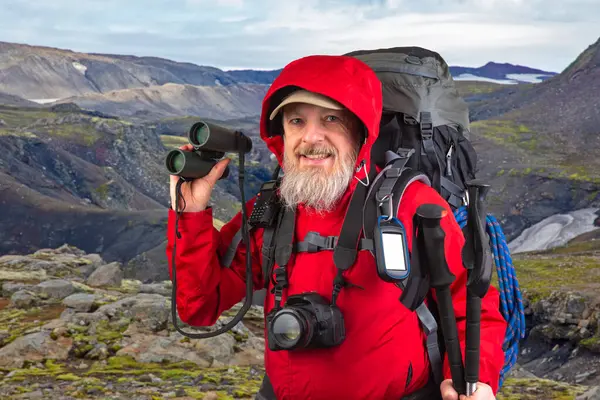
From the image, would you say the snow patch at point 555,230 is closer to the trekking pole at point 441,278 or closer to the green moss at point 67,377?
the green moss at point 67,377

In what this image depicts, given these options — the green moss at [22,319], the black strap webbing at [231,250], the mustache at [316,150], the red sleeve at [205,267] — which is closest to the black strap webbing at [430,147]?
the mustache at [316,150]

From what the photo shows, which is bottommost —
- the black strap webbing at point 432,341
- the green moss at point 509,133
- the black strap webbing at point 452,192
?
the black strap webbing at point 432,341

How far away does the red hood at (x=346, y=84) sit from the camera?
4758 mm

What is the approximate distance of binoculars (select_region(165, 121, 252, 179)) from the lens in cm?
504

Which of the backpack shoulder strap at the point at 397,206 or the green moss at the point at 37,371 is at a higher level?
the backpack shoulder strap at the point at 397,206

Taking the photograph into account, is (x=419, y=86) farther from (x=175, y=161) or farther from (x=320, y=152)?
(x=175, y=161)

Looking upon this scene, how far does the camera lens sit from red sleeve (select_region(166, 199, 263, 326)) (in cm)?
99

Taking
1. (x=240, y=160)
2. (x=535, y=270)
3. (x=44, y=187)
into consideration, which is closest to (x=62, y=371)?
(x=240, y=160)

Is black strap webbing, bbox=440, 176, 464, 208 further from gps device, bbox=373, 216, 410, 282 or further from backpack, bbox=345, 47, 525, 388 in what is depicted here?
gps device, bbox=373, 216, 410, 282

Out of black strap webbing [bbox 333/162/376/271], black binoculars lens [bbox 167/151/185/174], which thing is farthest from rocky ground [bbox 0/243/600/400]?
black strap webbing [bbox 333/162/376/271]

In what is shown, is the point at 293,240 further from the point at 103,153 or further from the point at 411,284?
the point at 103,153

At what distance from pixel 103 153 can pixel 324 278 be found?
11818cm

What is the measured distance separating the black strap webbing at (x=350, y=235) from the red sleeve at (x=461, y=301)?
0.97ft

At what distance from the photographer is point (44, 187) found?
292ft
